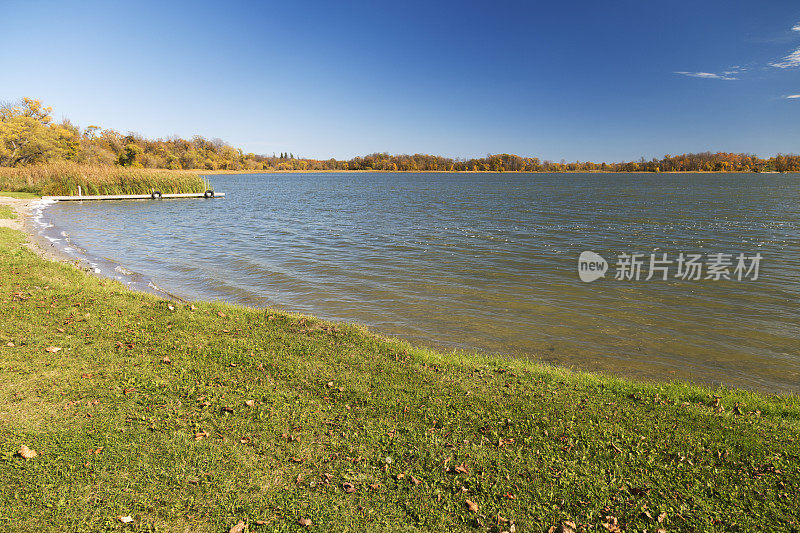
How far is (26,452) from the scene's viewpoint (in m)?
4.51

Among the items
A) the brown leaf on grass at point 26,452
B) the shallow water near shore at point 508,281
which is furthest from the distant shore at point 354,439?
the shallow water near shore at point 508,281

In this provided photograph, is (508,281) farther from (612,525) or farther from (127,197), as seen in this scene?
(127,197)

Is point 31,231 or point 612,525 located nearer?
point 612,525

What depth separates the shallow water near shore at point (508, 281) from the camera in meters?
9.52

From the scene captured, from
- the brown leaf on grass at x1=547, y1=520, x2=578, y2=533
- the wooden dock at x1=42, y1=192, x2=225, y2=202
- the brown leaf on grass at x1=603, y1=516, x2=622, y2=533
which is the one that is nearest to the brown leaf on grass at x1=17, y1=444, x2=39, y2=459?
the brown leaf on grass at x1=547, y1=520, x2=578, y2=533

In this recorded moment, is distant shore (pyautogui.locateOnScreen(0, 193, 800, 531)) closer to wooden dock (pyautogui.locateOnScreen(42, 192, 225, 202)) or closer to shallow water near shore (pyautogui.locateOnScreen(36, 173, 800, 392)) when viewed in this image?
shallow water near shore (pyautogui.locateOnScreen(36, 173, 800, 392))

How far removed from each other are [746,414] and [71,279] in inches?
601

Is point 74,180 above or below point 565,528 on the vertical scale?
above

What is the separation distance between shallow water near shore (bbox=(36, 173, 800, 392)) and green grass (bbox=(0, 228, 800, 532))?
2.43m

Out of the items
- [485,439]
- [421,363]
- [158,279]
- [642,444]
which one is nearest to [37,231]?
[158,279]

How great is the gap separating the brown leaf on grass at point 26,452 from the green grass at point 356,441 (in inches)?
3.2

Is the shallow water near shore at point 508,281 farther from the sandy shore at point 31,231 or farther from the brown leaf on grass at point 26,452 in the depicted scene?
the brown leaf on grass at point 26,452

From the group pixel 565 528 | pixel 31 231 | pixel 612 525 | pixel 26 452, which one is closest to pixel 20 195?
pixel 31 231

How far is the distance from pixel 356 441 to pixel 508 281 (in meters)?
11.2
